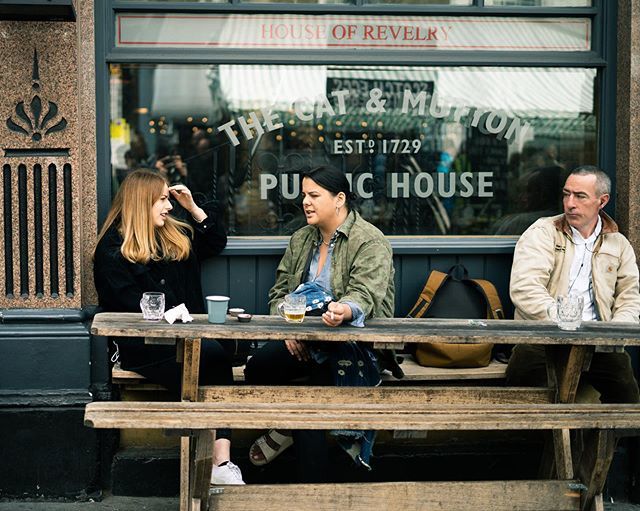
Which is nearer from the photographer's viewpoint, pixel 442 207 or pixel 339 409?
pixel 339 409

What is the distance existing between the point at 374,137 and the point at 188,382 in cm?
204

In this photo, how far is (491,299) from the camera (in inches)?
210

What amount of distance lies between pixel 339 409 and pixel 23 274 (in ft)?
6.62

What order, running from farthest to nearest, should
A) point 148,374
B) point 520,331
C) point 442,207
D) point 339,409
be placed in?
1. point 442,207
2. point 148,374
3. point 520,331
4. point 339,409

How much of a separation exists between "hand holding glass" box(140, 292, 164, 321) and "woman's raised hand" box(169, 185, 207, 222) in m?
0.99

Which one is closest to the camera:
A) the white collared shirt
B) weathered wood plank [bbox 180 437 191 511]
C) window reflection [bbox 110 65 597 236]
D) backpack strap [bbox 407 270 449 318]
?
weathered wood plank [bbox 180 437 191 511]

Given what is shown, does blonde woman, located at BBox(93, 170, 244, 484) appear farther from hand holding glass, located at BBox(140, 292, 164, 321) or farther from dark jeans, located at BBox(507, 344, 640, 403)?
dark jeans, located at BBox(507, 344, 640, 403)

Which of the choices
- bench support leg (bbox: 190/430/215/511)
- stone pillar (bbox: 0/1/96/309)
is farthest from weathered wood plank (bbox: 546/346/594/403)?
stone pillar (bbox: 0/1/96/309)

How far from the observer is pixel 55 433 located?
16.3ft

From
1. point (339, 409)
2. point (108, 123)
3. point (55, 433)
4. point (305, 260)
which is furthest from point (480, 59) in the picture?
point (55, 433)

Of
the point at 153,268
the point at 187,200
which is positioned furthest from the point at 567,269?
the point at 153,268

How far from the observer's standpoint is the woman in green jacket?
4691mm

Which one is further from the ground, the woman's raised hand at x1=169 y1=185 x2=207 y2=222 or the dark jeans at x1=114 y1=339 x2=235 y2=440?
the woman's raised hand at x1=169 y1=185 x2=207 y2=222

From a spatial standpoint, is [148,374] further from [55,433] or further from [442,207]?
[442,207]
